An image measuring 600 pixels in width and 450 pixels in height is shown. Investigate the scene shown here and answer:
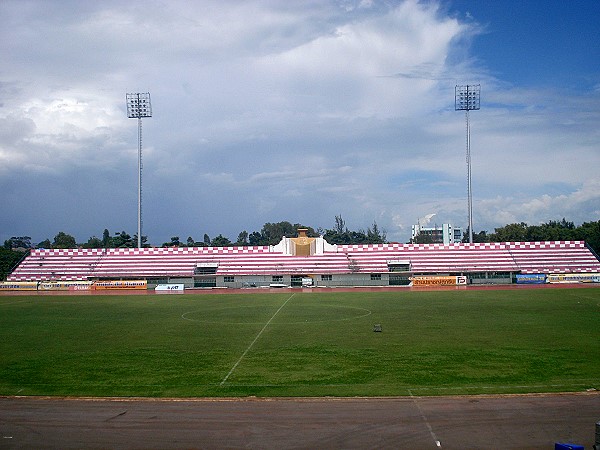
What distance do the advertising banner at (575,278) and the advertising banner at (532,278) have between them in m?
0.90

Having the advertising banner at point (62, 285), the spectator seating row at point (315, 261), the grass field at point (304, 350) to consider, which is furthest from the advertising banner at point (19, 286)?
the grass field at point (304, 350)

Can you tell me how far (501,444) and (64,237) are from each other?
169 metres

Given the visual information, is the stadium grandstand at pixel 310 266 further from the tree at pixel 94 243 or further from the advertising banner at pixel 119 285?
the tree at pixel 94 243

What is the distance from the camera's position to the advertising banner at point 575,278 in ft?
242

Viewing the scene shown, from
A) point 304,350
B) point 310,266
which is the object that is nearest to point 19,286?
point 310,266

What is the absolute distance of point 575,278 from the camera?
244 ft

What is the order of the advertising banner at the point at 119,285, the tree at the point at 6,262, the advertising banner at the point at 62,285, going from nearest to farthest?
the advertising banner at the point at 119,285
the advertising banner at the point at 62,285
the tree at the point at 6,262

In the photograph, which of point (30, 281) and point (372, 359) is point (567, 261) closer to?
point (372, 359)

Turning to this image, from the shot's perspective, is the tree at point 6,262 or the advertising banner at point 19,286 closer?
the advertising banner at point 19,286

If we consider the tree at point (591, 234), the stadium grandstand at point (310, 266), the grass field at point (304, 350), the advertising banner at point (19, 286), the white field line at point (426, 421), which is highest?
the tree at point (591, 234)

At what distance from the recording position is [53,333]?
3575 cm

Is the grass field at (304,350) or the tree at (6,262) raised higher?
the tree at (6,262)

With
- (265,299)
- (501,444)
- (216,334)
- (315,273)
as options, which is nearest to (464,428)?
(501,444)

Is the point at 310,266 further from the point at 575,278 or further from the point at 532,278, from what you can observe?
the point at 575,278
